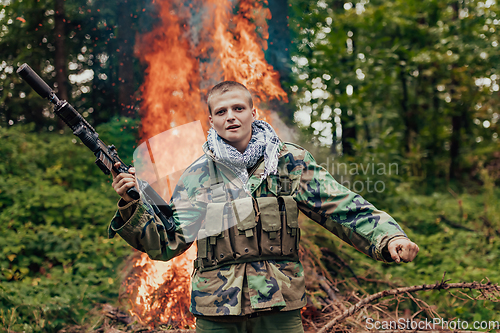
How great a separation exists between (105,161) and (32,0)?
713 centimetres

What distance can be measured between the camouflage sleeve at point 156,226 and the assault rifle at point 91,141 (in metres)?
0.05

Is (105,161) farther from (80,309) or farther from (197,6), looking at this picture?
(197,6)

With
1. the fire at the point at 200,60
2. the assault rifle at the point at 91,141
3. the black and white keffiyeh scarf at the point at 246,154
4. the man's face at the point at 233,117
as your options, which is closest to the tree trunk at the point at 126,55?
the fire at the point at 200,60

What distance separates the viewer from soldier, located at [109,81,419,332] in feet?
6.60

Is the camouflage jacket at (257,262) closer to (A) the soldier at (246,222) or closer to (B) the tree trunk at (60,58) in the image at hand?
(A) the soldier at (246,222)

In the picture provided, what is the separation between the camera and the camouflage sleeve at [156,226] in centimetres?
201

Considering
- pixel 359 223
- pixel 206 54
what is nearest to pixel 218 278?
pixel 359 223

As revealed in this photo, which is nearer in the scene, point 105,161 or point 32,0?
point 105,161

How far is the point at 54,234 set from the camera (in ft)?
17.2

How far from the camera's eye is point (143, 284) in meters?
4.19
